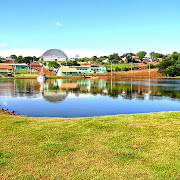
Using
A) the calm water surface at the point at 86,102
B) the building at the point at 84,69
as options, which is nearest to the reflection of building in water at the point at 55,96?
the calm water surface at the point at 86,102

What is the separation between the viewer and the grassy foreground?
4.90m

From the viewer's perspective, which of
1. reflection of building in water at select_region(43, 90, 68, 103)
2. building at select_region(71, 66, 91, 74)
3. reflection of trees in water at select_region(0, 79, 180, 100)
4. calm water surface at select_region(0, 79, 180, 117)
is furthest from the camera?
building at select_region(71, 66, 91, 74)

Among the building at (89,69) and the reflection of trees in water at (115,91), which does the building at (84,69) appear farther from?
the reflection of trees in water at (115,91)

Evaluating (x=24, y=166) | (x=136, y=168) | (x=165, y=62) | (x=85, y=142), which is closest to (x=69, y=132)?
(x=85, y=142)

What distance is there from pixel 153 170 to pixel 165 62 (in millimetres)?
107490

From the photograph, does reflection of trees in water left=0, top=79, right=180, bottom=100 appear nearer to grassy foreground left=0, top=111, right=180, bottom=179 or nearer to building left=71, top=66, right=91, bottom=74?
grassy foreground left=0, top=111, right=180, bottom=179

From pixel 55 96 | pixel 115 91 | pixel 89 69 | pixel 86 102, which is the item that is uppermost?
pixel 89 69

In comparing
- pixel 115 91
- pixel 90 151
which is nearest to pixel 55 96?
pixel 115 91

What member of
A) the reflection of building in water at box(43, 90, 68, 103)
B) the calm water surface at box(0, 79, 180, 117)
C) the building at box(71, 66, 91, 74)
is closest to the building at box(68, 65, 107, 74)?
the building at box(71, 66, 91, 74)

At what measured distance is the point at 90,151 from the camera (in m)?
6.15

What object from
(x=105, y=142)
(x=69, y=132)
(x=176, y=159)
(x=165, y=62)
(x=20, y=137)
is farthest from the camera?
(x=165, y=62)

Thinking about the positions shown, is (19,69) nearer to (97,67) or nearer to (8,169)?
(97,67)

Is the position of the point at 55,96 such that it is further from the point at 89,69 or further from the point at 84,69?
the point at 89,69

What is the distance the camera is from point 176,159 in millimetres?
5535
